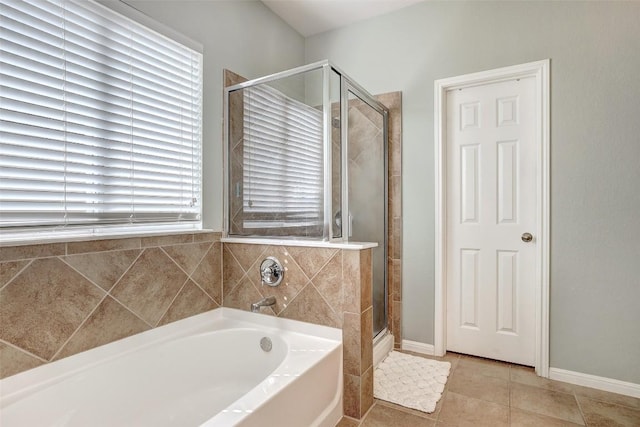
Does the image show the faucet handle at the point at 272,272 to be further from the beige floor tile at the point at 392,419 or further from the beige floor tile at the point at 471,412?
the beige floor tile at the point at 471,412

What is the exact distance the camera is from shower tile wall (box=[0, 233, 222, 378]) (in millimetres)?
1304

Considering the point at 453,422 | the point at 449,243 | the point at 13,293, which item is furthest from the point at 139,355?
the point at 449,243

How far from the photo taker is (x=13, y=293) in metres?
1.29

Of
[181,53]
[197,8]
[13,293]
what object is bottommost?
[13,293]

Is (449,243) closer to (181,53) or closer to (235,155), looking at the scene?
(235,155)

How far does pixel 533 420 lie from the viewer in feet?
5.75

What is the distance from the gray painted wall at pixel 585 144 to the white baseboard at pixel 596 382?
3 centimetres

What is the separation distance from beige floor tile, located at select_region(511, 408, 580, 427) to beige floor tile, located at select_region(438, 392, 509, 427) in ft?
0.14

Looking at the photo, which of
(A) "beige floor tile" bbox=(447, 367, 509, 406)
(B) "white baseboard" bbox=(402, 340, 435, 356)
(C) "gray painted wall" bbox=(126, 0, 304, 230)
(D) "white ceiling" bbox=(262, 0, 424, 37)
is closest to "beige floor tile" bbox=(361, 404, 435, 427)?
(A) "beige floor tile" bbox=(447, 367, 509, 406)

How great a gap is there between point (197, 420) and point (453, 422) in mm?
1316

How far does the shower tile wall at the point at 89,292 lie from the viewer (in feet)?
4.28

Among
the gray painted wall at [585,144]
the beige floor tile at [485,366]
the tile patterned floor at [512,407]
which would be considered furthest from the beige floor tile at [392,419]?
the gray painted wall at [585,144]

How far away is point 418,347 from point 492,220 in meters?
1.14

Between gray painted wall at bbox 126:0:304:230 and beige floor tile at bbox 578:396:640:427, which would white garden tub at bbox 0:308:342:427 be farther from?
beige floor tile at bbox 578:396:640:427
